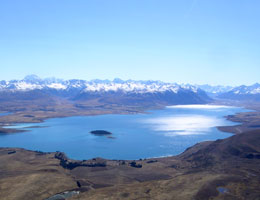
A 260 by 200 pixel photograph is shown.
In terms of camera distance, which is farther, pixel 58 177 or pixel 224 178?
pixel 58 177

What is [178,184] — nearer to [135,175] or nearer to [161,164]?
[135,175]

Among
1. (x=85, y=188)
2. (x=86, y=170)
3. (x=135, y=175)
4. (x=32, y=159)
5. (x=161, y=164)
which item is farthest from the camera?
(x=32, y=159)

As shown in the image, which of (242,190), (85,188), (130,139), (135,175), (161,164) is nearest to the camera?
(242,190)

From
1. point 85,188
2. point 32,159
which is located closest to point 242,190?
point 85,188

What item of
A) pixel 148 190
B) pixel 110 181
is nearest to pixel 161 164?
pixel 110 181

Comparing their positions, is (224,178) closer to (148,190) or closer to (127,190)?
(148,190)

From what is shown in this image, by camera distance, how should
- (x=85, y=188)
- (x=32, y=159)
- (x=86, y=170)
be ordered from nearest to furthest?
(x=85, y=188) → (x=86, y=170) → (x=32, y=159)
